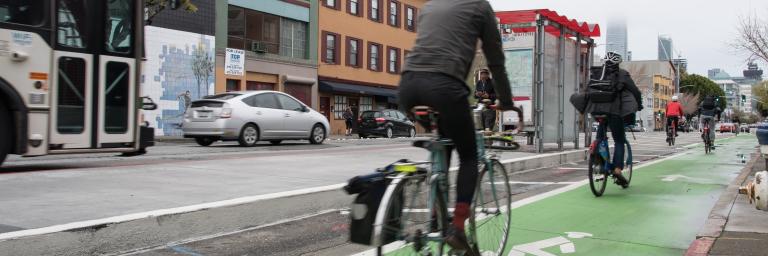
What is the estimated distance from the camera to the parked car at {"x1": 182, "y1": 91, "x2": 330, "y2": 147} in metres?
14.5

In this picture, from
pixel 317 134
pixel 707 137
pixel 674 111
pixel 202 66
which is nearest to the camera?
pixel 707 137

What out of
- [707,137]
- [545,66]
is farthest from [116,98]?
[707,137]

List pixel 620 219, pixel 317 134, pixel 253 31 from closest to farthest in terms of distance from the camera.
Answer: pixel 620 219
pixel 317 134
pixel 253 31

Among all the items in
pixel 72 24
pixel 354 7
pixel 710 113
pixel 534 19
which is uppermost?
pixel 354 7

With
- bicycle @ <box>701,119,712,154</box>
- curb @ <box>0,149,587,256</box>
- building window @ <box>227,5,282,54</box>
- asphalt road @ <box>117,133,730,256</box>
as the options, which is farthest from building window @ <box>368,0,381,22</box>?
curb @ <box>0,149,587,256</box>

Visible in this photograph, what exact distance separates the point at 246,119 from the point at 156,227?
34.5 ft

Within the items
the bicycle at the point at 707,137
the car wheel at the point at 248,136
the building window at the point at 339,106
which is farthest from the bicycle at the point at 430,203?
the building window at the point at 339,106

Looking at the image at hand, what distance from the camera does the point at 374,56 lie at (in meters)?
37.5

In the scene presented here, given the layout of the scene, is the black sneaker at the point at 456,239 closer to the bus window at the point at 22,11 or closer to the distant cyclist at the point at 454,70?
the distant cyclist at the point at 454,70

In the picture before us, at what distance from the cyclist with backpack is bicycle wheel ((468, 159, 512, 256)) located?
3478mm

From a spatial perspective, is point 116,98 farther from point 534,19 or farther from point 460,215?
point 534,19

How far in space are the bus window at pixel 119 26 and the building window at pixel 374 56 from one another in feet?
92.7

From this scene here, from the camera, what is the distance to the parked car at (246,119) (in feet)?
47.6

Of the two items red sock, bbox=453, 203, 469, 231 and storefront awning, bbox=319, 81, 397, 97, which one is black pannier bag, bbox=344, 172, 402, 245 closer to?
red sock, bbox=453, 203, 469, 231
